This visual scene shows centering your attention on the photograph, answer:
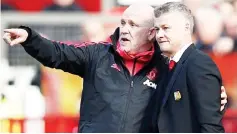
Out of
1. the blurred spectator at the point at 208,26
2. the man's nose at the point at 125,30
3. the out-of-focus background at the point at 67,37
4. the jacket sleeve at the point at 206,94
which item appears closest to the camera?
the jacket sleeve at the point at 206,94

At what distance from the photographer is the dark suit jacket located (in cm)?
516

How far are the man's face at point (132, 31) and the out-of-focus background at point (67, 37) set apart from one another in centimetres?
435

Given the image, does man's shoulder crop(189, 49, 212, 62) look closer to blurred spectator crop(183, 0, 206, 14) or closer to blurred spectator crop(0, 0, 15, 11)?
blurred spectator crop(183, 0, 206, 14)

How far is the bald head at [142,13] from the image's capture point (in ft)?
19.2

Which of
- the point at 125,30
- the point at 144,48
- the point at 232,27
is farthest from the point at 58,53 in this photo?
the point at 232,27

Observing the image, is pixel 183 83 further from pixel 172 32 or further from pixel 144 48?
pixel 144 48

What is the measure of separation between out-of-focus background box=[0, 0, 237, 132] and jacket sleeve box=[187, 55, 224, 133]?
5058 millimetres

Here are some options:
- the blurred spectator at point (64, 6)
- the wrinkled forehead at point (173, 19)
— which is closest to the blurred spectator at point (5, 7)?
the blurred spectator at point (64, 6)

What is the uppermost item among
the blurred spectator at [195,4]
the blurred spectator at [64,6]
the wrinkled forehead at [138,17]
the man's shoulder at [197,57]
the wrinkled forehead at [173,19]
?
the wrinkled forehead at [173,19]

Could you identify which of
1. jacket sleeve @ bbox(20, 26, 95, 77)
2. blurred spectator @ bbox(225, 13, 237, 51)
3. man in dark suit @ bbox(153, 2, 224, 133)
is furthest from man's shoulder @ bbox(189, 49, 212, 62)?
blurred spectator @ bbox(225, 13, 237, 51)

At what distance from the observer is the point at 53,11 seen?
11.7 meters

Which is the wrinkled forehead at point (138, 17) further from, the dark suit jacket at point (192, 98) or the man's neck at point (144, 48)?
the dark suit jacket at point (192, 98)

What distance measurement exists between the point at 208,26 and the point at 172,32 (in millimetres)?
5934

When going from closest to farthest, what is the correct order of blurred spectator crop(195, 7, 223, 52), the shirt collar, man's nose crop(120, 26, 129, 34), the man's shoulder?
1. the man's shoulder
2. the shirt collar
3. man's nose crop(120, 26, 129, 34)
4. blurred spectator crop(195, 7, 223, 52)
